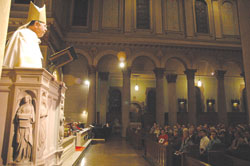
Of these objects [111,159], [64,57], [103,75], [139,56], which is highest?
[139,56]

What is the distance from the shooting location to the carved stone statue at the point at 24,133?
197 centimetres

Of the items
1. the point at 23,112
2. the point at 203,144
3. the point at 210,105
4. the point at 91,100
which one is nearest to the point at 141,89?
the point at 210,105

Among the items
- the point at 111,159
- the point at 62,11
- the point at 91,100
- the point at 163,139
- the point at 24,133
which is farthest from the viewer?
the point at 62,11

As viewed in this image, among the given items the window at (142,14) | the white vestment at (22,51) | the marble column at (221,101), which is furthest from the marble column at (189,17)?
the white vestment at (22,51)

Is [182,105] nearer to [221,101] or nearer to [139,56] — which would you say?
[221,101]

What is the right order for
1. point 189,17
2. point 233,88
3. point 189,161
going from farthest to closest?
point 233,88
point 189,17
point 189,161

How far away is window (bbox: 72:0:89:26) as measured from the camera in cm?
1645

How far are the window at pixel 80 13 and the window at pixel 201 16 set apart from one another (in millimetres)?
10779

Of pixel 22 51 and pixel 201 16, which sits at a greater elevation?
pixel 201 16

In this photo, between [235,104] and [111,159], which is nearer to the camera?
[111,159]

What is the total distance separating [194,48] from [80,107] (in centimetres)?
1173

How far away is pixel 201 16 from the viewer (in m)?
18.0

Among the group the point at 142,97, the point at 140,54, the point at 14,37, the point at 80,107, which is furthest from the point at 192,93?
the point at 14,37

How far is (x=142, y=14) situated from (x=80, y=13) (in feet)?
19.1
